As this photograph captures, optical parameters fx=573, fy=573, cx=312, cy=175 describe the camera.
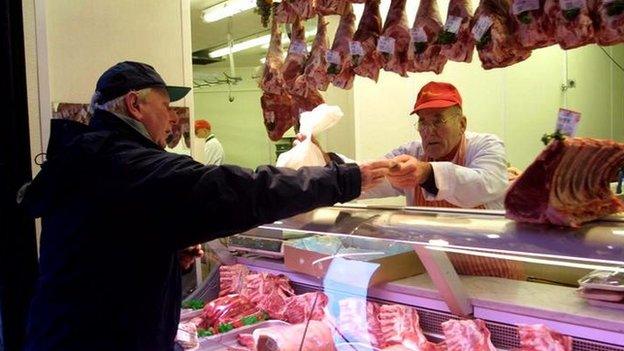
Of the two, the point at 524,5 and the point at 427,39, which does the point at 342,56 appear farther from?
the point at 524,5

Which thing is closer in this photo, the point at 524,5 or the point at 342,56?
the point at 524,5

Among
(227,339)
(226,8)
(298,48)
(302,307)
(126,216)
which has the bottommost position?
(227,339)

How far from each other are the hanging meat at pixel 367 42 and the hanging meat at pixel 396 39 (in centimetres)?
7

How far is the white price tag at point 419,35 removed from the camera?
1.95 metres

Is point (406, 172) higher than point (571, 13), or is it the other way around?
point (571, 13)

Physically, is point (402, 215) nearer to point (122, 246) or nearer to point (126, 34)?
point (122, 246)

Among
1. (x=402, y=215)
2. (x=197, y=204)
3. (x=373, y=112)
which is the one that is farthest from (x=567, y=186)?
(x=373, y=112)

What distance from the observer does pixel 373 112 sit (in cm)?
443

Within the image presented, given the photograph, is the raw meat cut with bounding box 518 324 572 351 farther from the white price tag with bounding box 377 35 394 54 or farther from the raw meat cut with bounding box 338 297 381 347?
the white price tag with bounding box 377 35 394 54

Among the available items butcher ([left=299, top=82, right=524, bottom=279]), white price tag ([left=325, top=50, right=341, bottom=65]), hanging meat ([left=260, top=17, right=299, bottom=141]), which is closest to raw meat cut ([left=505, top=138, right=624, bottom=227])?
butcher ([left=299, top=82, right=524, bottom=279])

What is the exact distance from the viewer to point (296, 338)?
88.1 inches

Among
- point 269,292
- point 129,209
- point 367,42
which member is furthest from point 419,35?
point 269,292

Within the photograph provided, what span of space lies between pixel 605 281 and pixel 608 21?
82cm

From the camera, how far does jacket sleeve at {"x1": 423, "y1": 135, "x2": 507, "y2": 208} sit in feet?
6.23
